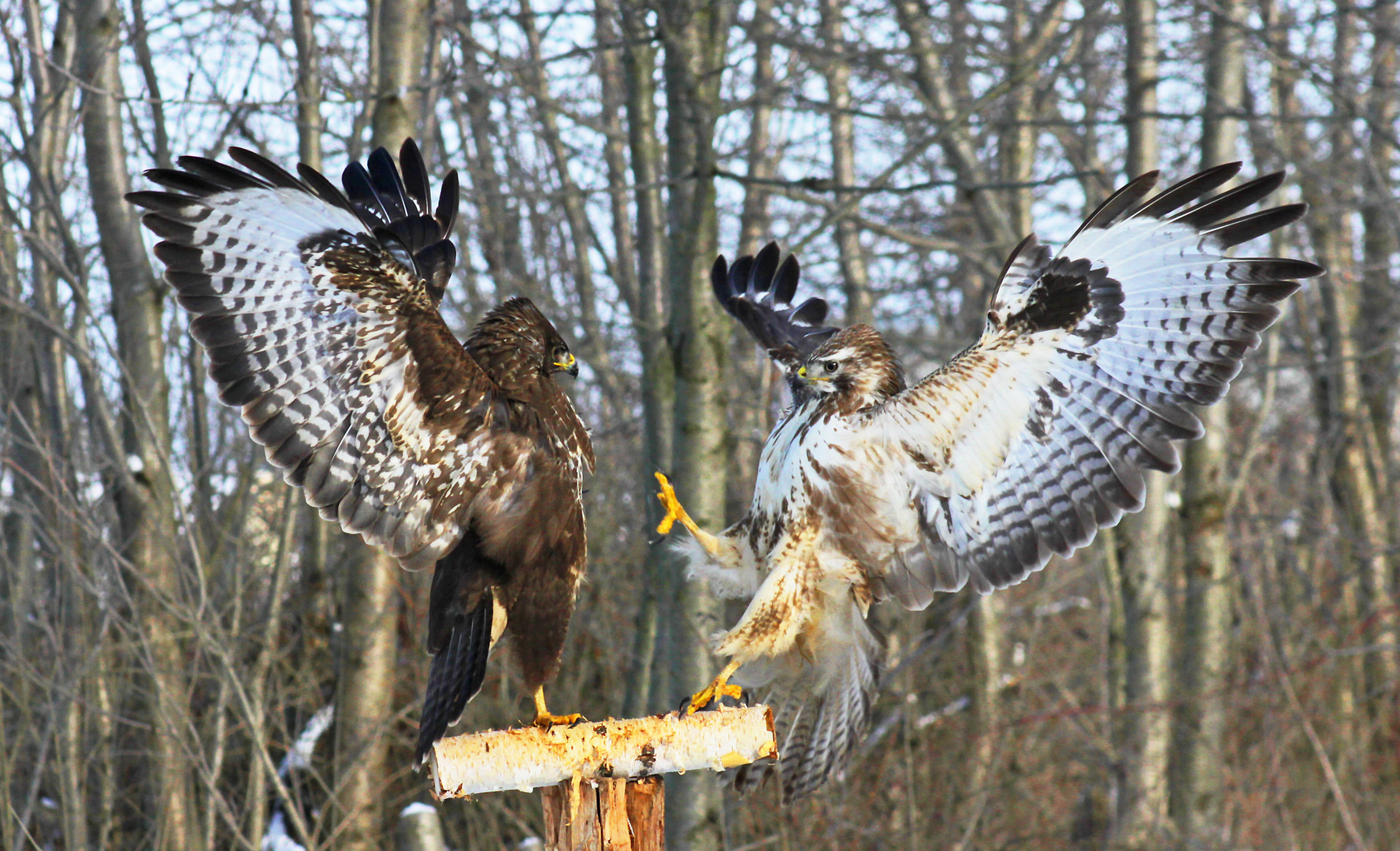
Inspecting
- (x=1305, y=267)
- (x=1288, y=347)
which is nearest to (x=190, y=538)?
(x=1305, y=267)

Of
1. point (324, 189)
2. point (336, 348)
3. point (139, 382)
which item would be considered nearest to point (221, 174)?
point (324, 189)

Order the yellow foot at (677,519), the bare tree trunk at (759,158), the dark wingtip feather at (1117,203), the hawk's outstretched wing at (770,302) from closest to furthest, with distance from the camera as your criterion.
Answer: the dark wingtip feather at (1117,203), the yellow foot at (677,519), the hawk's outstretched wing at (770,302), the bare tree trunk at (759,158)

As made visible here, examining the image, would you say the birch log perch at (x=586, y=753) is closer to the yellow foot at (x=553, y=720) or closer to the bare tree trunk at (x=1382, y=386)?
the yellow foot at (x=553, y=720)

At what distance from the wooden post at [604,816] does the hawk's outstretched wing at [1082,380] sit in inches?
50.5

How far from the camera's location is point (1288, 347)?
12227 millimetres

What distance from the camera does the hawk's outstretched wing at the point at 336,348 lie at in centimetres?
313

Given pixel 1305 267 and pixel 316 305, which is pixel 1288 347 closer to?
pixel 1305 267

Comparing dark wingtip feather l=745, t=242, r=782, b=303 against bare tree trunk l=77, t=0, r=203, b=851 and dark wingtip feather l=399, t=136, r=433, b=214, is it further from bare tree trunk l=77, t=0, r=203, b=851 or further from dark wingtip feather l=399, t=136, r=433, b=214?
bare tree trunk l=77, t=0, r=203, b=851

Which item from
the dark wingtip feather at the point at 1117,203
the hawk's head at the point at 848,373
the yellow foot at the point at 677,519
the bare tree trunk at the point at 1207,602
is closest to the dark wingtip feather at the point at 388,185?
the yellow foot at the point at 677,519

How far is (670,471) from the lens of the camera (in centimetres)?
501

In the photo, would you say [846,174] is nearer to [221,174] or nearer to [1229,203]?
[1229,203]

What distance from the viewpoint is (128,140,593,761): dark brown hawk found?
10.3 ft

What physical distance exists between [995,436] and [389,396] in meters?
1.76

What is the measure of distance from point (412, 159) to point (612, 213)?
5.68 m
